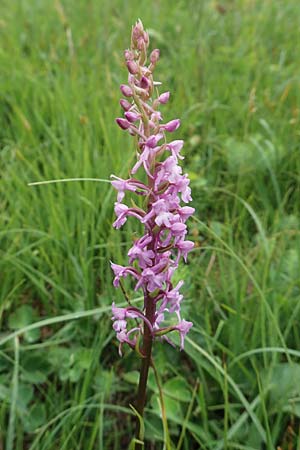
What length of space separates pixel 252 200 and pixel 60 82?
1.34m

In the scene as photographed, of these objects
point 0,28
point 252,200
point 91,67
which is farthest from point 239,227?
point 0,28

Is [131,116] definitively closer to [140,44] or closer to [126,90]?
[126,90]

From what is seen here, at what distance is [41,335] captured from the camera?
2.06m

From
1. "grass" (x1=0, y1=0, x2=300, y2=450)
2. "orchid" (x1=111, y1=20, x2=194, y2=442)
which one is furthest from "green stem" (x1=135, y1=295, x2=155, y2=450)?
"grass" (x1=0, y1=0, x2=300, y2=450)

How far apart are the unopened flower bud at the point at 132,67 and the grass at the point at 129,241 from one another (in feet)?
1.50

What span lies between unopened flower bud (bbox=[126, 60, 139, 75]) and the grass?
0.46m

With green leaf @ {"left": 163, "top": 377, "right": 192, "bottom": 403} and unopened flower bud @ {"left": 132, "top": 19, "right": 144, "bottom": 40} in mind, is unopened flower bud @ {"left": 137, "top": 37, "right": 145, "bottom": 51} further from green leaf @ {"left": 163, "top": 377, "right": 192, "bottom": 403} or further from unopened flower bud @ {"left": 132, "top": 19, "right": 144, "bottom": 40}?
green leaf @ {"left": 163, "top": 377, "right": 192, "bottom": 403}

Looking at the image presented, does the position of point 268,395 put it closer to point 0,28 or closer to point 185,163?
point 185,163

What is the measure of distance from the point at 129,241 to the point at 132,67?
3.33ft

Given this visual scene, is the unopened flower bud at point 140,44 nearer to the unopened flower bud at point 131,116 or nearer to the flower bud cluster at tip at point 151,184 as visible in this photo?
the flower bud cluster at tip at point 151,184

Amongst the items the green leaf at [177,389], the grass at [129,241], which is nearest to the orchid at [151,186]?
the grass at [129,241]

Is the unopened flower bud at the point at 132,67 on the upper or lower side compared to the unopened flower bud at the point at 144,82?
upper

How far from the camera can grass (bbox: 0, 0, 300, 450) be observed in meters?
1.74

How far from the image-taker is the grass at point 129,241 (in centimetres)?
174
